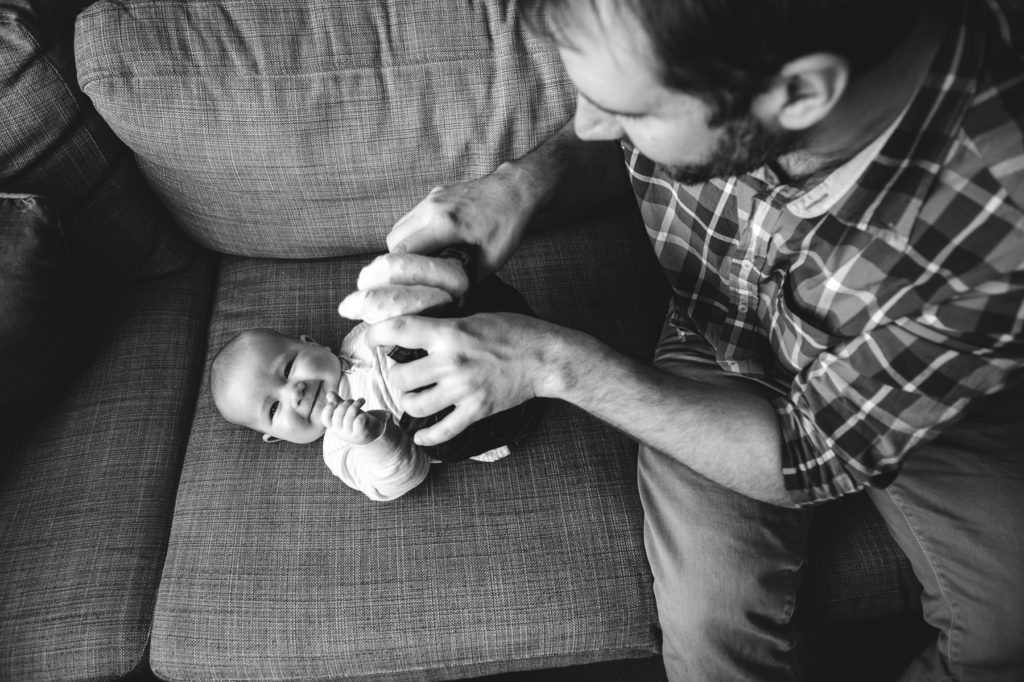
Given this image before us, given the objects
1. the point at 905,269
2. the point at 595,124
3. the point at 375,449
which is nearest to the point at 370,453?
the point at 375,449

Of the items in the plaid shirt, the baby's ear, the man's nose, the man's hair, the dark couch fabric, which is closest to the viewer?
the man's hair

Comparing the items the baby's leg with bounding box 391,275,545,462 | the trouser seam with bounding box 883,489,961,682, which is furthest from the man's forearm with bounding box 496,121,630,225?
the trouser seam with bounding box 883,489,961,682

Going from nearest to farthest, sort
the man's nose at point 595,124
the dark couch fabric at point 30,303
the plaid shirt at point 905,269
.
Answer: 1. the plaid shirt at point 905,269
2. the man's nose at point 595,124
3. the dark couch fabric at point 30,303

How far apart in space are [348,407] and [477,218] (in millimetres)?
363

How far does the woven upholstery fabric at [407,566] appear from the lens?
3.66 feet

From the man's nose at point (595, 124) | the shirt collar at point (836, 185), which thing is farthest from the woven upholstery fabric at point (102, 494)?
the shirt collar at point (836, 185)

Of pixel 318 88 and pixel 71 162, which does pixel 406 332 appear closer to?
pixel 318 88

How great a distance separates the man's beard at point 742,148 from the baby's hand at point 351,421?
1.88 feet

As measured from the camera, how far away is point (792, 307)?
1.07 m

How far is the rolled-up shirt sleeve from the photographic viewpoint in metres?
0.86

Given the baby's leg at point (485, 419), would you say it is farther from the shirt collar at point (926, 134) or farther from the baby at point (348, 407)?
the shirt collar at point (926, 134)

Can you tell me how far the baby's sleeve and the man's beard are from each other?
23.1 inches

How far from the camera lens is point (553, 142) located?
135cm

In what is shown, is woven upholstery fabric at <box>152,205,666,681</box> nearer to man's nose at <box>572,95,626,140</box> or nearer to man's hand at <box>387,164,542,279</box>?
man's hand at <box>387,164,542,279</box>
